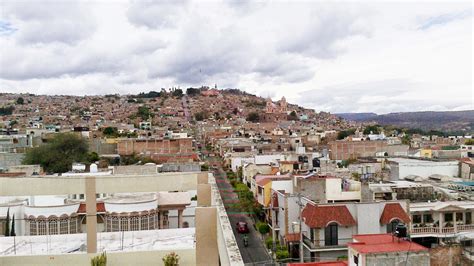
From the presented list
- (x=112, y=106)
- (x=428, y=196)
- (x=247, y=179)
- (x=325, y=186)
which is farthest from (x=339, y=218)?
(x=112, y=106)

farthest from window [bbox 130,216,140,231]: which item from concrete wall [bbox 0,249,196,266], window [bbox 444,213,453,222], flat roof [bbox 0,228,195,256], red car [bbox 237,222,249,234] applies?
window [bbox 444,213,453,222]

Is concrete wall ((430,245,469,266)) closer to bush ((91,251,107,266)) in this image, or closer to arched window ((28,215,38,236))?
bush ((91,251,107,266))

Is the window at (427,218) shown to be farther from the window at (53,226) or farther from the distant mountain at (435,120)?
the distant mountain at (435,120)

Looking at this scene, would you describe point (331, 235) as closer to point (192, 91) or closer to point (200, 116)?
point (200, 116)

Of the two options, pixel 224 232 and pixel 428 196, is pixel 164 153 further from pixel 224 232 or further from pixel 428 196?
pixel 224 232

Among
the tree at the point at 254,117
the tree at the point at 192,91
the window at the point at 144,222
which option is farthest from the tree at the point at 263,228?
the tree at the point at 192,91

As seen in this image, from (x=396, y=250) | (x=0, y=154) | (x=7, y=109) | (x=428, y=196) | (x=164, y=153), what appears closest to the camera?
(x=396, y=250)

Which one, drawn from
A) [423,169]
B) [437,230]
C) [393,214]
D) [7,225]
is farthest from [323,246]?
[423,169]
